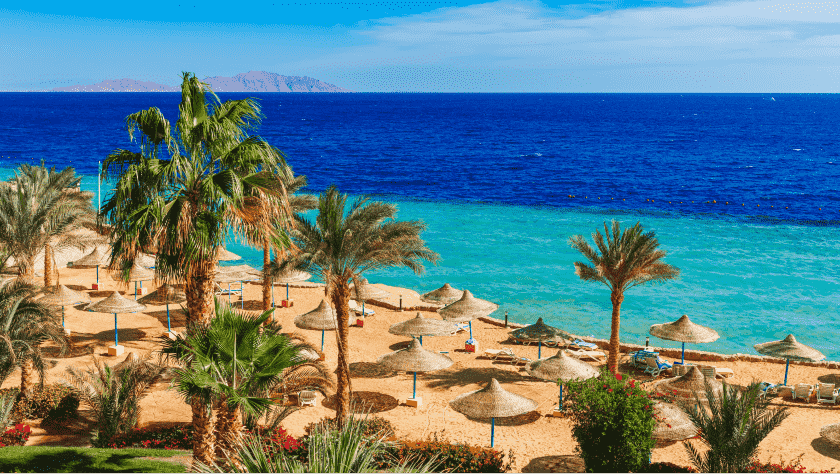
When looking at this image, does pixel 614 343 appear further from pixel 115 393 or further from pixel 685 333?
pixel 115 393

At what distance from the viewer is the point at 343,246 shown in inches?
680

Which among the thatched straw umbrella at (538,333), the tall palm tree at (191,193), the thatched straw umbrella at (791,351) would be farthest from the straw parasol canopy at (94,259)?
the thatched straw umbrella at (791,351)

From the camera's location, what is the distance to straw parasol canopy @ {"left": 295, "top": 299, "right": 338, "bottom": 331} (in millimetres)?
22839

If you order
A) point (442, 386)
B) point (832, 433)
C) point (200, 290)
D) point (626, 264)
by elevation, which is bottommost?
point (442, 386)

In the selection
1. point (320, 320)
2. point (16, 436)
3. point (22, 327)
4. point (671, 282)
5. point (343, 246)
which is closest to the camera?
point (16, 436)

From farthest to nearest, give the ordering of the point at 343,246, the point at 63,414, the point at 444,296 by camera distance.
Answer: the point at 444,296, the point at 63,414, the point at 343,246

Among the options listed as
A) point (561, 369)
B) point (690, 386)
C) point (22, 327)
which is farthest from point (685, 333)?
point (22, 327)

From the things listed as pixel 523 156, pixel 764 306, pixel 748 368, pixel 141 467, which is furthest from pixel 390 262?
pixel 523 156

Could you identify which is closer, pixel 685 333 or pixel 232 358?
pixel 232 358

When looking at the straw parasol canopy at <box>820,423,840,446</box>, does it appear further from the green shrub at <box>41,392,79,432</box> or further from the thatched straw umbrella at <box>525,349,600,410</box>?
the green shrub at <box>41,392,79,432</box>

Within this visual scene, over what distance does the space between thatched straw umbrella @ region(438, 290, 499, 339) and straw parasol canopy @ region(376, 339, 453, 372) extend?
466cm

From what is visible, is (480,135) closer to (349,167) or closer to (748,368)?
(349,167)

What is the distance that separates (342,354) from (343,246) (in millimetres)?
2932

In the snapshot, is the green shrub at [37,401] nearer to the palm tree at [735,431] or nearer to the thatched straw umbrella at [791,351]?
the palm tree at [735,431]
